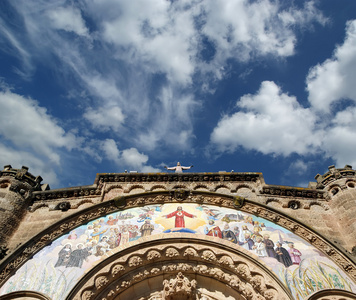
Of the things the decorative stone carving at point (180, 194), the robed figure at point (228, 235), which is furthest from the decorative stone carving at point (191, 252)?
the decorative stone carving at point (180, 194)

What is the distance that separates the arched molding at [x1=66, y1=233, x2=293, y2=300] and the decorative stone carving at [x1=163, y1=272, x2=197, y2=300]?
0.78 feet

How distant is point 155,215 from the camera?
10648mm

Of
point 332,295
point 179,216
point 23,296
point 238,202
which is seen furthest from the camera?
point 238,202

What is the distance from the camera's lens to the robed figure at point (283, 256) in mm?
8930

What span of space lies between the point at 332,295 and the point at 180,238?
4.20 metres

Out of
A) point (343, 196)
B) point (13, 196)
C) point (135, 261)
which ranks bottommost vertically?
point (135, 261)

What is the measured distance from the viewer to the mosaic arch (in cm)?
856

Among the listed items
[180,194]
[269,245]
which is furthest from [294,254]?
[180,194]

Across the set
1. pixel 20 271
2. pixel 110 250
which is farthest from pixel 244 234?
pixel 20 271

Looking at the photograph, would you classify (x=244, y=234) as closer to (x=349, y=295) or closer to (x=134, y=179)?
(x=349, y=295)

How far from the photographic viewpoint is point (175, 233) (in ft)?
32.4

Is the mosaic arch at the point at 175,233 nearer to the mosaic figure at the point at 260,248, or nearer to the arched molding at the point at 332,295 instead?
the mosaic figure at the point at 260,248

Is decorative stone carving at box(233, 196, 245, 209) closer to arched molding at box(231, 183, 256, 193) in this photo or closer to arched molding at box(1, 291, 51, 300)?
arched molding at box(231, 183, 256, 193)

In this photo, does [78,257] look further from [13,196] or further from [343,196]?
[343,196]
